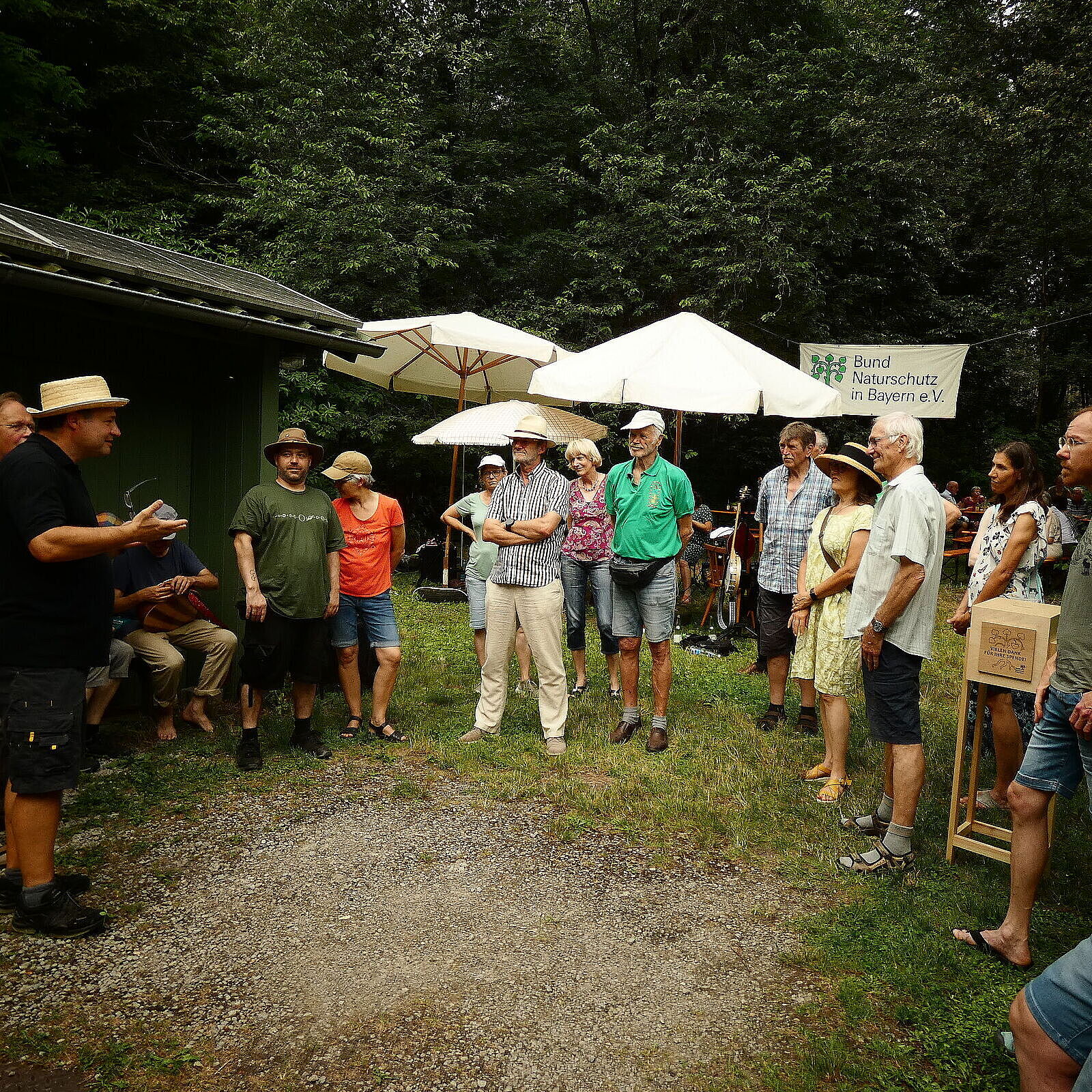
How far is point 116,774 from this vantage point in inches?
187

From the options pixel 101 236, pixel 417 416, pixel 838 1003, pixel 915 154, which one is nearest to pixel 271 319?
pixel 101 236

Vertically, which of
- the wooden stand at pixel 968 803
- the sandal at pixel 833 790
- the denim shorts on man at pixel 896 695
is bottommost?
the sandal at pixel 833 790

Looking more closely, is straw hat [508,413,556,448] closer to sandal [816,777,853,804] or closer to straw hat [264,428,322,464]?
straw hat [264,428,322,464]

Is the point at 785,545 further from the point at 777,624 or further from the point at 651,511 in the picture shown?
the point at 651,511

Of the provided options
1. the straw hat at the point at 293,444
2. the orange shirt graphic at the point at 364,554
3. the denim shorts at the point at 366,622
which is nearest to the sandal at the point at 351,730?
the denim shorts at the point at 366,622

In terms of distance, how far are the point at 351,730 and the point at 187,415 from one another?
2.71 meters

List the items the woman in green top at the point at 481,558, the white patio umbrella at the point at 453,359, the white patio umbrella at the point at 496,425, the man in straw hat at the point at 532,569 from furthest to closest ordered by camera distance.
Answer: the white patio umbrella at the point at 453,359 → the white patio umbrella at the point at 496,425 → the woman in green top at the point at 481,558 → the man in straw hat at the point at 532,569

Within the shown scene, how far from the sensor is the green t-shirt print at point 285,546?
4.94 metres

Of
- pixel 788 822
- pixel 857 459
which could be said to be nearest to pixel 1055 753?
pixel 788 822

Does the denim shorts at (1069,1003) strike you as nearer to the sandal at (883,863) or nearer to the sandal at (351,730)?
the sandal at (883,863)

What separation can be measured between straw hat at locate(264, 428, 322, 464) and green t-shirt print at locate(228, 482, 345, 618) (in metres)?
0.25

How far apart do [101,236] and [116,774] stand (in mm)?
3667

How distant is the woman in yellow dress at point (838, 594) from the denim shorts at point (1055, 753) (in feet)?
5.27

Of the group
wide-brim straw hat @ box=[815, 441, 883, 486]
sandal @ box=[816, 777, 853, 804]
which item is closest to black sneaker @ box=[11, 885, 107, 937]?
sandal @ box=[816, 777, 853, 804]
